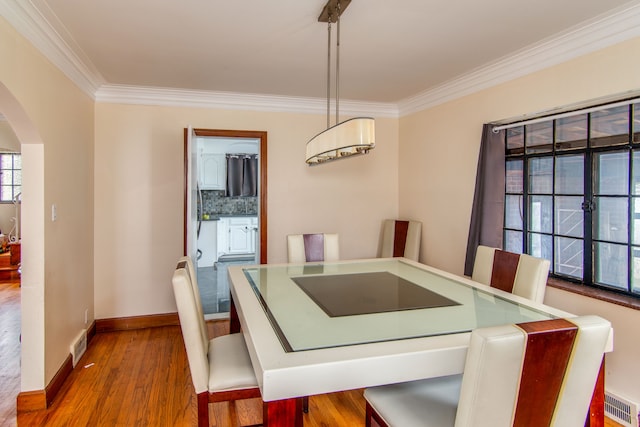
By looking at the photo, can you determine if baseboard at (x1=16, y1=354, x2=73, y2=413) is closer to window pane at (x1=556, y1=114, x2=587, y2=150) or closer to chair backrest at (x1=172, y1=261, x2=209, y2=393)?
chair backrest at (x1=172, y1=261, x2=209, y2=393)

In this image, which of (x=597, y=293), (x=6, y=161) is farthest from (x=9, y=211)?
(x=597, y=293)

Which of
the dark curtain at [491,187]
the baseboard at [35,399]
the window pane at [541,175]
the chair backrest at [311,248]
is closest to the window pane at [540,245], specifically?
the dark curtain at [491,187]

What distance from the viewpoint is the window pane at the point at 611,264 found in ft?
7.66

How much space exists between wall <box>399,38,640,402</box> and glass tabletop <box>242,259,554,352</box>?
971 millimetres

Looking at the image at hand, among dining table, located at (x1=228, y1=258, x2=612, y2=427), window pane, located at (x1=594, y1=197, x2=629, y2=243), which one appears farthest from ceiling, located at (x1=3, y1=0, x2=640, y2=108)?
dining table, located at (x1=228, y1=258, x2=612, y2=427)

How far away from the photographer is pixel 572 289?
2.51m

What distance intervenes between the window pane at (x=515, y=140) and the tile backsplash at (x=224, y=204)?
5405 mm

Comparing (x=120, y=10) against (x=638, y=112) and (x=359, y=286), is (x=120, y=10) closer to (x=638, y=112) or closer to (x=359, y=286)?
(x=359, y=286)

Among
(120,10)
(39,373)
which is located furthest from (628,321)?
(39,373)

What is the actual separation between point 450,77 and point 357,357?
9.55 ft

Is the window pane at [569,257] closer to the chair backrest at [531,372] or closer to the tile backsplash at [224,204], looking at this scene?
the chair backrest at [531,372]

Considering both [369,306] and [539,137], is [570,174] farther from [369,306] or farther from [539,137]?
[369,306]

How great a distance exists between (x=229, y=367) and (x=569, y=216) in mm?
2397

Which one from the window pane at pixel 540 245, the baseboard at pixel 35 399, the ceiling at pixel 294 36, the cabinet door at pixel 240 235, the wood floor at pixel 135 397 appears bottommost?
the wood floor at pixel 135 397
